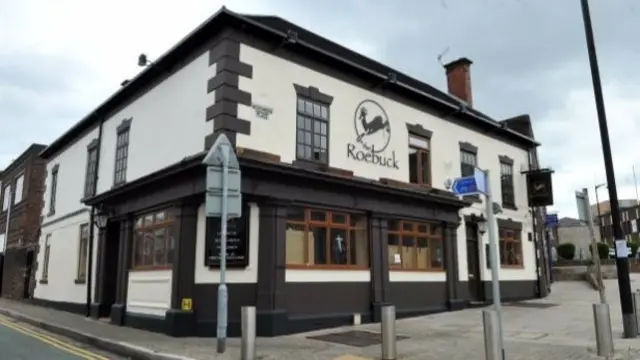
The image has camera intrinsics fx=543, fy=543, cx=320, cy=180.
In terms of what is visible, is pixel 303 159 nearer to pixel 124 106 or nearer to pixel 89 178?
pixel 124 106

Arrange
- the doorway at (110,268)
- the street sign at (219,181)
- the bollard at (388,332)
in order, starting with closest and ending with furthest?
the bollard at (388,332)
the street sign at (219,181)
the doorway at (110,268)

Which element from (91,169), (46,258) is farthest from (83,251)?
(46,258)

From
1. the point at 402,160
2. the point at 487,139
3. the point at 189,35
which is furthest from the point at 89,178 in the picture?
the point at 487,139

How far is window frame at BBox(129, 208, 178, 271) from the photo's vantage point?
1288 cm

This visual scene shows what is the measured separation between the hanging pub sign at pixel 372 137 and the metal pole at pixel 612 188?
225 inches

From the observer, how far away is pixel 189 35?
12930 mm

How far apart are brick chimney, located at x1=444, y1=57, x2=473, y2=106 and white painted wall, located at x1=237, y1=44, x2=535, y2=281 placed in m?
2.79

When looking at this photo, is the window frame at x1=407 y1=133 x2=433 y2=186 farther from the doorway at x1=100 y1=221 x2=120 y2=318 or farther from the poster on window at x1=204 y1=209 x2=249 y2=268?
the doorway at x1=100 y1=221 x2=120 y2=318

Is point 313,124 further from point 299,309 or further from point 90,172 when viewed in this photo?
point 90,172

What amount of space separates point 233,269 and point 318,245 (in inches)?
94.8

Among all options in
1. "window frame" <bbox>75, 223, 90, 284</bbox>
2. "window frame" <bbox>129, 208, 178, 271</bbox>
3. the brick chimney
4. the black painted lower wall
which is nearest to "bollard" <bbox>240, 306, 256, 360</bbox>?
the black painted lower wall

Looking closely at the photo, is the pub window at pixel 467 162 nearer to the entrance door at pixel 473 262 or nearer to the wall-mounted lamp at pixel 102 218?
the entrance door at pixel 473 262

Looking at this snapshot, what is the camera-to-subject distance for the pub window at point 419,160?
1669 cm

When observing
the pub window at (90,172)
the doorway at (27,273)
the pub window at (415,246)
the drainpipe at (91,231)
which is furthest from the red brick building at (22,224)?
the pub window at (415,246)
